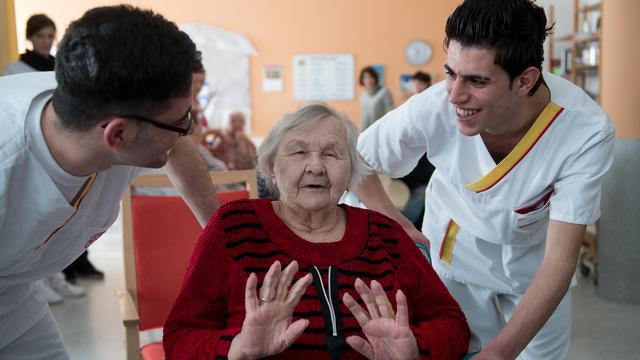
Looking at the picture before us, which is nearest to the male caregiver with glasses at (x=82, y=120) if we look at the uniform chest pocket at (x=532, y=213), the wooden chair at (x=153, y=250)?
the wooden chair at (x=153, y=250)

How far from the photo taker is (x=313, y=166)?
1.67m

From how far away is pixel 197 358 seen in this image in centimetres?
144

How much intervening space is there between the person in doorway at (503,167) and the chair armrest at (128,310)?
0.75 m

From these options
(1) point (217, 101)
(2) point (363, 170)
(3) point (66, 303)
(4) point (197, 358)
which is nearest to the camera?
(4) point (197, 358)

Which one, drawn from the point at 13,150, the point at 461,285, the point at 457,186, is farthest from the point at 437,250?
the point at 13,150

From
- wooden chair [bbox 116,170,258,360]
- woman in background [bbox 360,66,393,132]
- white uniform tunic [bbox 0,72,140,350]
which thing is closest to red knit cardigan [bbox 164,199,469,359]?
white uniform tunic [bbox 0,72,140,350]

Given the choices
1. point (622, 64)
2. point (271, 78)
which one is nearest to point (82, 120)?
point (622, 64)

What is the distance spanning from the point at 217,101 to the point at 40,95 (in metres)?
7.47

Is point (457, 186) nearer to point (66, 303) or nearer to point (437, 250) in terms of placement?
point (437, 250)

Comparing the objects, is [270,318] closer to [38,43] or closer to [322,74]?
[38,43]

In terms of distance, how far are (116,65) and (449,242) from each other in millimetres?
1277

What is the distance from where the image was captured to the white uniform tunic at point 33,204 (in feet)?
3.86

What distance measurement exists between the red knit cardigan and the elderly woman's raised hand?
0.08 m

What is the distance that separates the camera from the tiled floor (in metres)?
3.35
